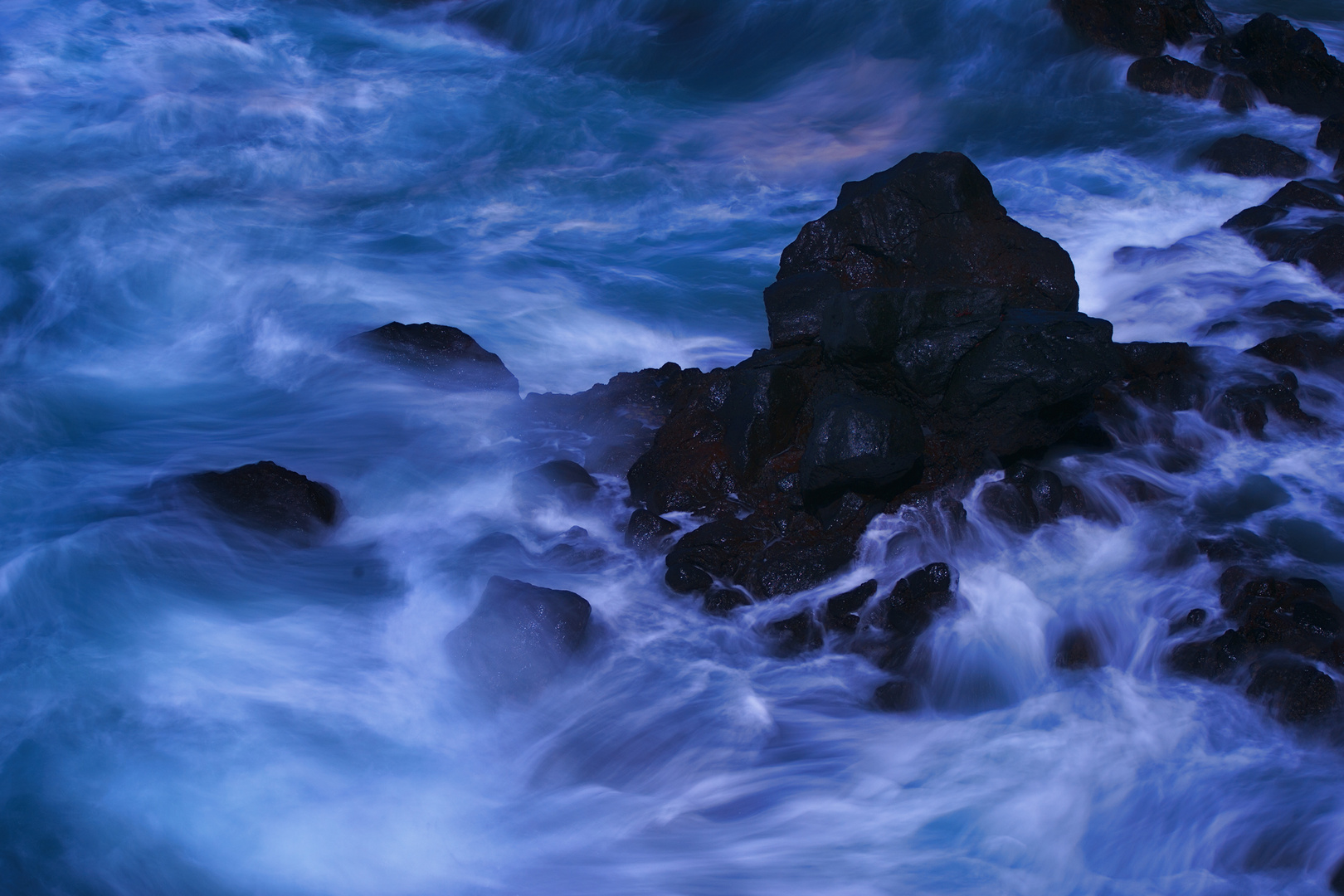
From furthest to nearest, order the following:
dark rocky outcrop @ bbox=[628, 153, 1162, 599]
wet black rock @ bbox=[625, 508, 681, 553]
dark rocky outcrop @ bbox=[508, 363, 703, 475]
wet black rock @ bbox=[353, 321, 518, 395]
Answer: wet black rock @ bbox=[353, 321, 518, 395] < dark rocky outcrop @ bbox=[508, 363, 703, 475] < wet black rock @ bbox=[625, 508, 681, 553] < dark rocky outcrop @ bbox=[628, 153, 1162, 599]

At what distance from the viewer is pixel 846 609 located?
19.1ft

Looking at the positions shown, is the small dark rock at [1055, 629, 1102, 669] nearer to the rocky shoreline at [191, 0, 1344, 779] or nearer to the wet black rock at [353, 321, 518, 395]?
the rocky shoreline at [191, 0, 1344, 779]

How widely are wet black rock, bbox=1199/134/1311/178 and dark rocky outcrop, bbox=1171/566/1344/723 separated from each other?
649cm

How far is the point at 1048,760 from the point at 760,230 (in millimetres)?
6970

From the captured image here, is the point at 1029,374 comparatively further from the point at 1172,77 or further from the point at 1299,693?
the point at 1172,77

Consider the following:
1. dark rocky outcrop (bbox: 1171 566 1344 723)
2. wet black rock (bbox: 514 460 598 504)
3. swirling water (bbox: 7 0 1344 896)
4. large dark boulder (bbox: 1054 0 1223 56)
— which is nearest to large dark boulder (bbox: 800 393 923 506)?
swirling water (bbox: 7 0 1344 896)

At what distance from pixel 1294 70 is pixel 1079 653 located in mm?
9382

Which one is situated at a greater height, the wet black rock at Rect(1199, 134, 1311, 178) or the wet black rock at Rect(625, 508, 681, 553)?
the wet black rock at Rect(1199, 134, 1311, 178)

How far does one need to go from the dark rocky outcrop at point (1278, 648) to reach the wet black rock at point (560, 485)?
350 cm

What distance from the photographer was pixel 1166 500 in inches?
259

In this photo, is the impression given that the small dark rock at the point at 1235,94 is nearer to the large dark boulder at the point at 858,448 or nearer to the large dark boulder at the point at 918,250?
the large dark boulder at the point at 918,250

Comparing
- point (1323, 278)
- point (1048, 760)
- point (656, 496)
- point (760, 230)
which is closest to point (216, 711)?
point (656, 496)

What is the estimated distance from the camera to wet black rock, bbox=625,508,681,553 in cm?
644

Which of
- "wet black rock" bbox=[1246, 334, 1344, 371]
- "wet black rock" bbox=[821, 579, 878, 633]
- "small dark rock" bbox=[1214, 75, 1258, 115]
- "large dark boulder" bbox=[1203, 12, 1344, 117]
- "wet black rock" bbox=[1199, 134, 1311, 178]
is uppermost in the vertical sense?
"large dark boulder" bbox=[1203, 12, 1344, 117]
